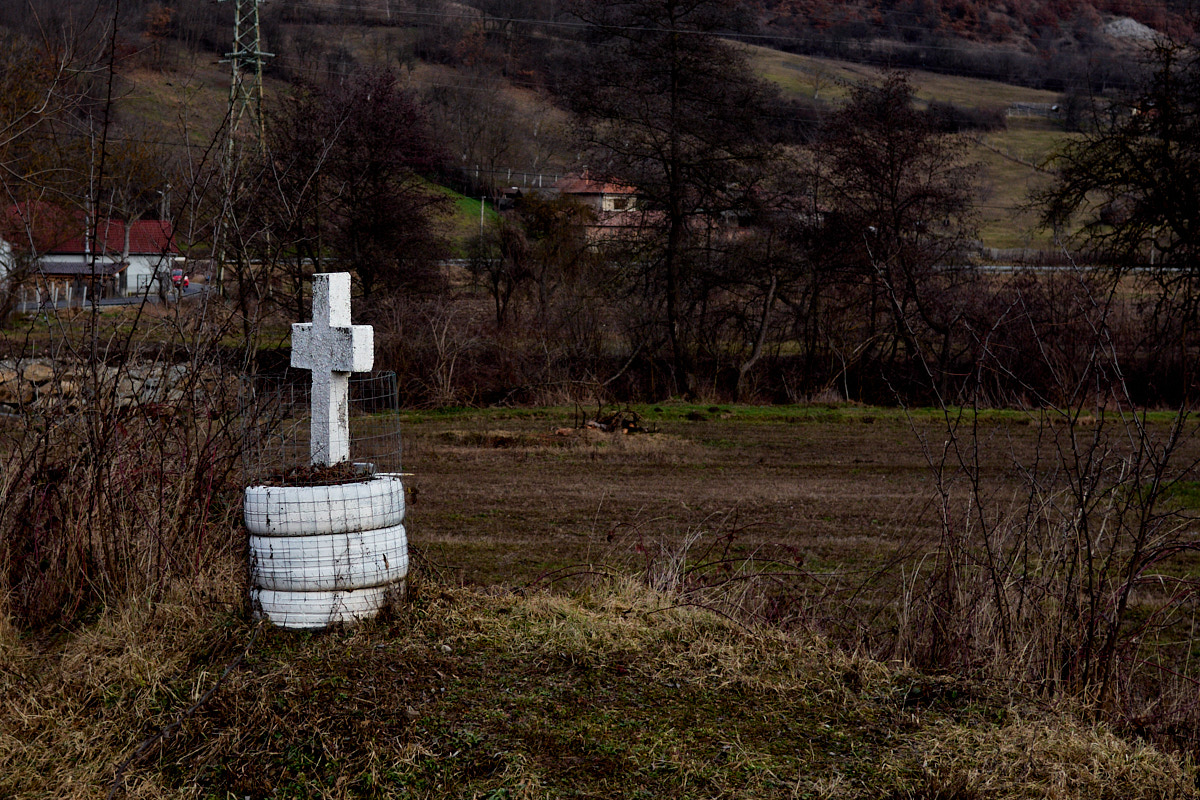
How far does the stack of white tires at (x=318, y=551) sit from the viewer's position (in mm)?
4867

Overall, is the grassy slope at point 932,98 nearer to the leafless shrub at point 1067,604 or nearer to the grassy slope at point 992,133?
the grassy slope at point 992,133

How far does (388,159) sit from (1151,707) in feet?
76.8

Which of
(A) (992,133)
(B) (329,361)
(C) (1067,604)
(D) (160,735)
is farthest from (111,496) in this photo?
(A) (992,133)

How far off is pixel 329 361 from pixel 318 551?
1.11m

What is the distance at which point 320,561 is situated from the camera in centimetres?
489

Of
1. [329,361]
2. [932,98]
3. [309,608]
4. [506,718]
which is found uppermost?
[932,98]

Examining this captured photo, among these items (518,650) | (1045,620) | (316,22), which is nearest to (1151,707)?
(1045,620)

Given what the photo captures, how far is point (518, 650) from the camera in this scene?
4914 millimetres

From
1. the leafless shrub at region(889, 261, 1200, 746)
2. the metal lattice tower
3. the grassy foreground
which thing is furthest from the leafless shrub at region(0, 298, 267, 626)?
the leafless shrub at region(889, 261, 1200, 746)

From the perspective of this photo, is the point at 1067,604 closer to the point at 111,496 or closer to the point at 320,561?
the point at 320,561

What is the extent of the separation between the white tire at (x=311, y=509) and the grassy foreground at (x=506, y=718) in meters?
0.47

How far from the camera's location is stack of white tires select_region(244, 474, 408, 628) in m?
4.87

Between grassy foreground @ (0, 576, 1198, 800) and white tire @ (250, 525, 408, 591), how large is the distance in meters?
0.22

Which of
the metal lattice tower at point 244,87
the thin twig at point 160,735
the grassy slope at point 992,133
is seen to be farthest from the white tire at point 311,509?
the grassy slope at point 992,133
